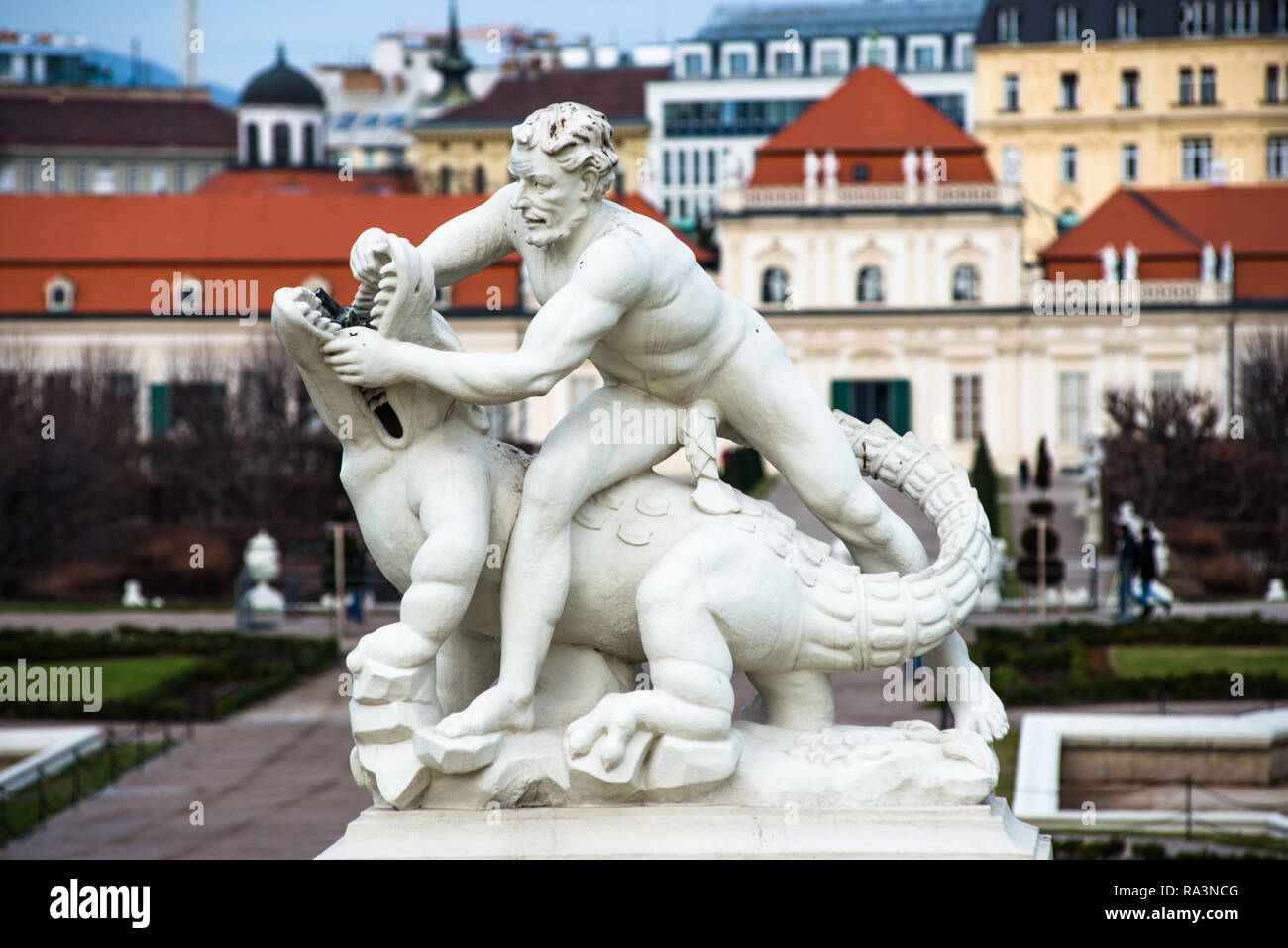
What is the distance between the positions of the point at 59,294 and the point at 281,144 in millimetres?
33566

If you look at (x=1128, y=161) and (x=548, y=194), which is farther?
(x=1128, y=161)

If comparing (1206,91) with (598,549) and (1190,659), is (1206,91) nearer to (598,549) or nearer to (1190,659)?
(1190,659)

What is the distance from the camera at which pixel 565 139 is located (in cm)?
760

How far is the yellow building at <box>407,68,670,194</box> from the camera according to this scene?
331ft

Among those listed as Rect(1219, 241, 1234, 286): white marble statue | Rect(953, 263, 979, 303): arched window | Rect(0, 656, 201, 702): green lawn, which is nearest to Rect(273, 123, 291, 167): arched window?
Rect(953, 263, 979, 303): arched window

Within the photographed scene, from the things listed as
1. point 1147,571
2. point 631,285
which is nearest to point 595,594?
point 631,285

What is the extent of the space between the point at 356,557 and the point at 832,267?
32.9 m

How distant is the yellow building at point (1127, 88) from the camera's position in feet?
283

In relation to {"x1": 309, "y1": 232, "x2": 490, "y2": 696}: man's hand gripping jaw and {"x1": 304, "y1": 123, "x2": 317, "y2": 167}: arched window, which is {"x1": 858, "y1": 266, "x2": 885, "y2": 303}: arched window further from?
{"x1": 309, "y1": 232, "x2": 490, "y2": 696}: man's hand gripping jaw

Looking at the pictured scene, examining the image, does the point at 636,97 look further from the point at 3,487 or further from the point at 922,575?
the point at 922,575

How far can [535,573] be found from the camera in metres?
7.75

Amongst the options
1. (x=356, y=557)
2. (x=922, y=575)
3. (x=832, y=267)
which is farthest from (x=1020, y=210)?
(x=922, y=575)

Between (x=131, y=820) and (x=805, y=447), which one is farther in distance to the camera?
(x=131, y=820)
